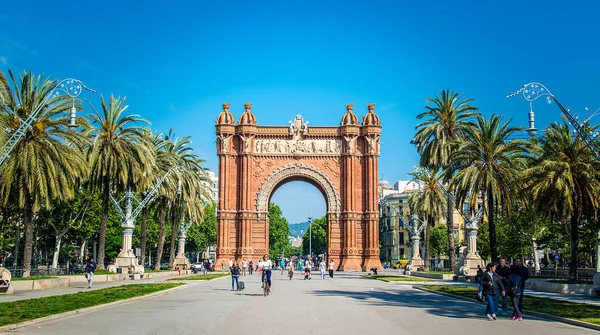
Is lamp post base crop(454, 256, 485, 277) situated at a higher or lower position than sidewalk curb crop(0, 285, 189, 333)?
higher

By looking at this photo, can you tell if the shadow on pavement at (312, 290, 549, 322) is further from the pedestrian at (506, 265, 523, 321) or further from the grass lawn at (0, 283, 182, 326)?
the grass lawn at (0, 283, 182, 326)

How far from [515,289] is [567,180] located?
506 inches

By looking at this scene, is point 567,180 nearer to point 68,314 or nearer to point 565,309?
point 565,309

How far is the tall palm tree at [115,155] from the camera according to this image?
3744 centimetres

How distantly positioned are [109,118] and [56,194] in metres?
9.77

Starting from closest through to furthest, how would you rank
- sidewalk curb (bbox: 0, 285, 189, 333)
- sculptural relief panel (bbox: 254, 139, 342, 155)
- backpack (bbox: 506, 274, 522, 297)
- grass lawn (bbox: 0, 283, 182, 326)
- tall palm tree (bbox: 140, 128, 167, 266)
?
sidewalk curb (bbox: 0, 285, 189, 333)
grass lawn (bbox: 0, 283, 182, 326)
backpack (bbox: 506, 274, 522, 297)
tall palm tree (bbox: 140, 128, 167, 266)
sculptural relief panel (bbox: 254, 139, 342, 155)

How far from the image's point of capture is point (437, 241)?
309ft

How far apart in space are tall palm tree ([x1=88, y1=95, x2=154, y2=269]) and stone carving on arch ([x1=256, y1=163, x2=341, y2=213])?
981 inches

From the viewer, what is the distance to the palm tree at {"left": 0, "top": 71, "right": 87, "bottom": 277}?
29375mm

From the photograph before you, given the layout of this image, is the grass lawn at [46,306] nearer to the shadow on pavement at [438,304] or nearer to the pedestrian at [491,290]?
the shadow on pavement at [438,304]

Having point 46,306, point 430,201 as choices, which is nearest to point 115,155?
point 46,306

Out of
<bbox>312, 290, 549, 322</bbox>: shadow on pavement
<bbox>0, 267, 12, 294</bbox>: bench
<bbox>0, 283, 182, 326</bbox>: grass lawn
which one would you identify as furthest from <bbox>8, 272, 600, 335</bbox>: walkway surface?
<bbox>0, 267, 12, 294</bbox>: bench

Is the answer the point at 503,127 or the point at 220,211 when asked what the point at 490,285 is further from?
the point at 220,211

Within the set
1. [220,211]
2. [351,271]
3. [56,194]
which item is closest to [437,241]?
[351,271]
